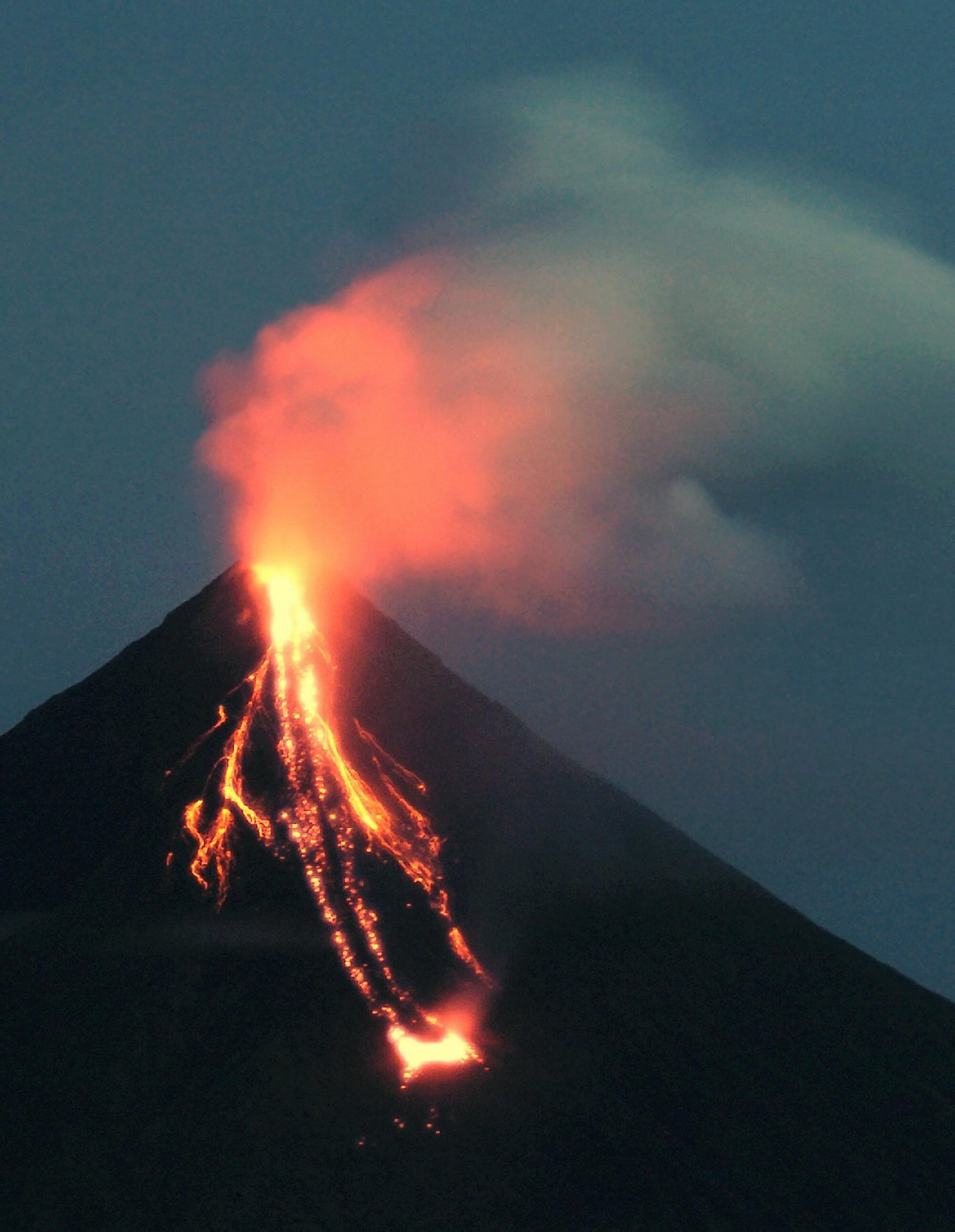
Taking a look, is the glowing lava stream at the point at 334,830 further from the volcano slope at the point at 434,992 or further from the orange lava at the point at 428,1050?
the volcano slope at the point at 434,992

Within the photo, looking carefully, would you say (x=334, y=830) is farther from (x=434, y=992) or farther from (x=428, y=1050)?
(x=428, y=1050)

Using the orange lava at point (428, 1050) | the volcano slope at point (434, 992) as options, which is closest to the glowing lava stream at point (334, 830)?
the orange lava at point (428, 1050)

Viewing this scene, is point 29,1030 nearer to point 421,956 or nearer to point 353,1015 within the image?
point 353,1015

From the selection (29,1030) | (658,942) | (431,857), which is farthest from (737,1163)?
(29,1030)

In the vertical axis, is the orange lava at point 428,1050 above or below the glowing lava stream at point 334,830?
below

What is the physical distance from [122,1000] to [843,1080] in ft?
85.7

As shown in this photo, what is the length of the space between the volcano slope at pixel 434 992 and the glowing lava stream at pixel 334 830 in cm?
81

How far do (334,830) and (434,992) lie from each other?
8.86m

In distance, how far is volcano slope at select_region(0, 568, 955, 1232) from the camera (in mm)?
43344

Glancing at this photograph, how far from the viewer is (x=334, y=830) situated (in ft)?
192

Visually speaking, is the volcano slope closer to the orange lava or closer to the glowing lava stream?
the orange lava

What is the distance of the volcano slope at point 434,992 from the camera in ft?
142

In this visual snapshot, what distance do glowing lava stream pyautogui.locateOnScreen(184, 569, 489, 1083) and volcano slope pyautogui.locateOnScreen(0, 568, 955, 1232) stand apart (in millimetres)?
814

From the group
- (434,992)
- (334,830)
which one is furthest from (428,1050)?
(334,830)
